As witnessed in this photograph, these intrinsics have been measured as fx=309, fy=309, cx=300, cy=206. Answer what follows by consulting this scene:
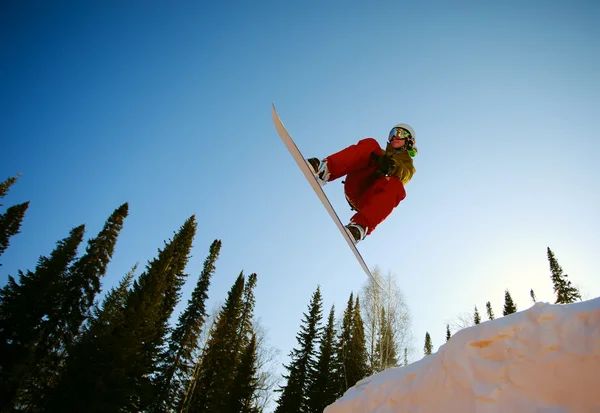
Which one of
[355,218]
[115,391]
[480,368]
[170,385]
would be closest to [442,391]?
[480,368]

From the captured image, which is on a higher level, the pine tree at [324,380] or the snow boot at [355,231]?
the pine tree at [324,380]

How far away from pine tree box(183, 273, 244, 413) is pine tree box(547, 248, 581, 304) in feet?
81.0

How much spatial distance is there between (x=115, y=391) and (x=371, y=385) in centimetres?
1224

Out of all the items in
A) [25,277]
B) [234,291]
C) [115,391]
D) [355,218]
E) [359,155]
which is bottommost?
[115,391]

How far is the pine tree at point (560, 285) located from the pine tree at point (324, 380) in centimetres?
1838

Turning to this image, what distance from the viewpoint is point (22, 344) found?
50.1ft

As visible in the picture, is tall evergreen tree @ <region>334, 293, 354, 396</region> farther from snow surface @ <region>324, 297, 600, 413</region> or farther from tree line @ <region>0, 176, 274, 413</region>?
snow surface @ <region>324, 297, 600, 413</region>

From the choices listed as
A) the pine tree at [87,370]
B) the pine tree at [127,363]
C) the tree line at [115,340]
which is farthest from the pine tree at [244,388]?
the pine tree at [87,370]

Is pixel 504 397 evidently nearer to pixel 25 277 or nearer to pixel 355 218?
pixel 355 218

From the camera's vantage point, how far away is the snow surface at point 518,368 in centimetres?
163

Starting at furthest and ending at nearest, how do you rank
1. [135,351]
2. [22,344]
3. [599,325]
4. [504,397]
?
[22,344]
[135,351]
[504,397]
[599,325]

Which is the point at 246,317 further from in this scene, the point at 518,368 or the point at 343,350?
the point at 518,368

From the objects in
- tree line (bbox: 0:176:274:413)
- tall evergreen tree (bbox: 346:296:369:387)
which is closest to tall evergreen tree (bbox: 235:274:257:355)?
tree line (bbox: 0:176:274:413)

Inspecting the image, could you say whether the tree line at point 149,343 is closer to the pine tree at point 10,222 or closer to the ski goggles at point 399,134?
the pine tree at point 10,222
